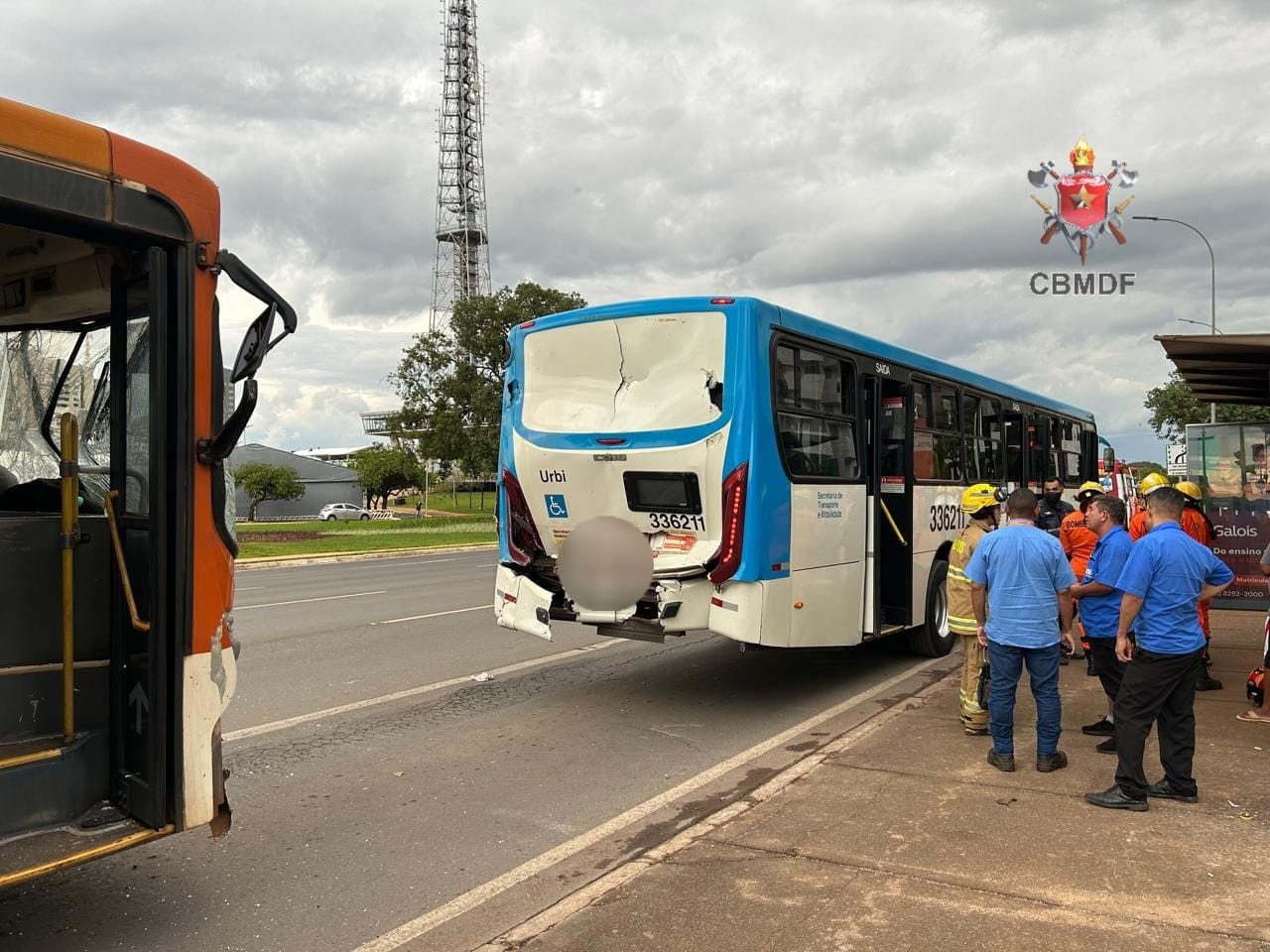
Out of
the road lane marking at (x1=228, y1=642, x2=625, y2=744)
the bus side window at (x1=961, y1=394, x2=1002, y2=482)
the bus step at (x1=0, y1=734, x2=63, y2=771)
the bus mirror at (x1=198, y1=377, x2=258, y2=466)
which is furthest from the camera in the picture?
the bus side window at (x1=961, y1=394, x2=1002, y2=482)

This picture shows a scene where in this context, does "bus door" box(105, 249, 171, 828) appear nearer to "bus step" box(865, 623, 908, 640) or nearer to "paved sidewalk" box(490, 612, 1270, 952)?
"paved sidewalk" box(490, 612, 1270, 952)

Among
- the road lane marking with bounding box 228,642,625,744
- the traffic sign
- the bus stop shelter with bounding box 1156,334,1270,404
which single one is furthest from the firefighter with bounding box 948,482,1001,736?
the traffic sign

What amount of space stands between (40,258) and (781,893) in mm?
3998

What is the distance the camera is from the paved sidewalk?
383 cm

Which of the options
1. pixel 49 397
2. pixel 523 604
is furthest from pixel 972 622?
pixel 49 397

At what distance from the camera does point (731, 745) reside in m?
6.68

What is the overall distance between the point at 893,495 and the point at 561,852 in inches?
215

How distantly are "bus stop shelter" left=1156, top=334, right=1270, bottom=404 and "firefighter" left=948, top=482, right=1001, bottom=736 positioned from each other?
7.62 feet

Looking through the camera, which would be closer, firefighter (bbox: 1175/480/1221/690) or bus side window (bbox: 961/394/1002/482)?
firefighter (bbox: 1175/480/1221/690)

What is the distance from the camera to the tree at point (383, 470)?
248 ft

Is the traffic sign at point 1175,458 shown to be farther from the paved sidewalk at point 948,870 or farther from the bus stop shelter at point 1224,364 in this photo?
the paved sidewalk at point 948,870

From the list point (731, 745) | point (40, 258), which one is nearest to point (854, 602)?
point (731, 745)

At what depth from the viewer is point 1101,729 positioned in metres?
6.79

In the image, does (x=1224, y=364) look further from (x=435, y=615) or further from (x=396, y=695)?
(x=435, y=615)
